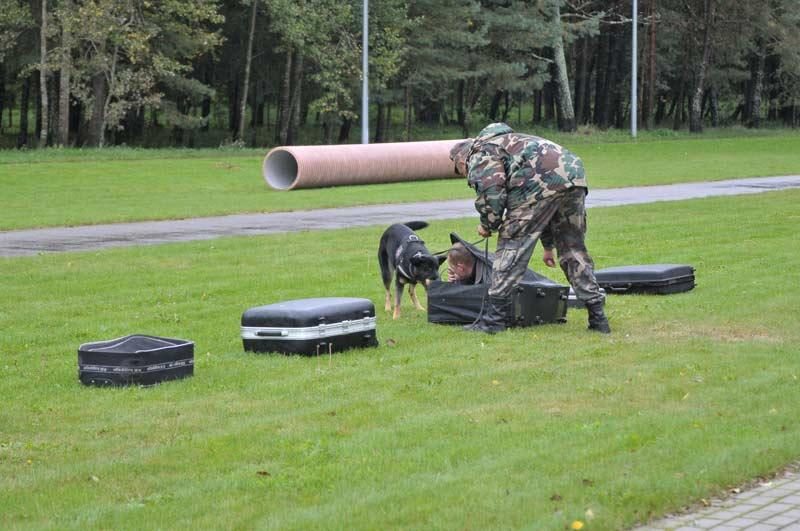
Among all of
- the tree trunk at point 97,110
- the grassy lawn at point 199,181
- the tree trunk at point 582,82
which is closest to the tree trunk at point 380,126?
the tree trunk at point 582,82

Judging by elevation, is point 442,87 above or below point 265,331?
above

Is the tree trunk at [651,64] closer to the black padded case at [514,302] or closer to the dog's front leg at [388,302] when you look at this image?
the dog's front leg at [388,302]

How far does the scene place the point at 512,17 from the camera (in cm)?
5988

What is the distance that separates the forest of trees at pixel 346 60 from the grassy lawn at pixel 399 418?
118 ft

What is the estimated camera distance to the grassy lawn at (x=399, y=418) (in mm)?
6727

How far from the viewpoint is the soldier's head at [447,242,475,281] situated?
1311 cm

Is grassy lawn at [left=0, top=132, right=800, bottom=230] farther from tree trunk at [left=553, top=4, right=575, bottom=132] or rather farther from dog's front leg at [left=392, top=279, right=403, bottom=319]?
dog's front leg at [left=392, top=279, right=403, bottom=319]

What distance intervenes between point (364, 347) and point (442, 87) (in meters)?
52.0

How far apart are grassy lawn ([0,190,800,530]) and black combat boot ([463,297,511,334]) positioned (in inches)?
7.3

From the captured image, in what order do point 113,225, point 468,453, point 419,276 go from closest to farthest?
1. point 468,453
2. point 419,276
3. point 113,225

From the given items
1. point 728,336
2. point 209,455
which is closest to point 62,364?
point 209,455

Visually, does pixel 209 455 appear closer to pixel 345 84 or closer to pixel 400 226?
pixel 400 226

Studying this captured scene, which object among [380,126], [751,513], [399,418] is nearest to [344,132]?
[380,126]

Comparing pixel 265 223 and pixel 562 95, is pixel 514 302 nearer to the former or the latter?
pixel 265 223
